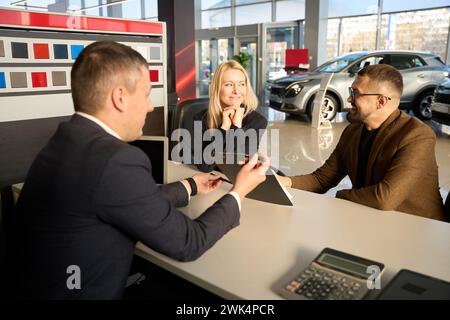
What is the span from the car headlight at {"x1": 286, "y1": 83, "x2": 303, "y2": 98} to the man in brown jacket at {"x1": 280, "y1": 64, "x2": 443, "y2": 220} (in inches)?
236

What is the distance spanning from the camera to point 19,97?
2209mm

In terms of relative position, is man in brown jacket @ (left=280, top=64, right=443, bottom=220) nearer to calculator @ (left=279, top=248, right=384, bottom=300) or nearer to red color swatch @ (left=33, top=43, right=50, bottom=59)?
calculator @ (left=279, top=248, right=384, bottom=300)

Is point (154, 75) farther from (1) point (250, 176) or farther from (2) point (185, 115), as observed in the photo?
(1) point (250, 176)

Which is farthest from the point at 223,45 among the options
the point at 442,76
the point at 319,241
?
the point at 319,241

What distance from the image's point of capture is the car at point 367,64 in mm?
8047

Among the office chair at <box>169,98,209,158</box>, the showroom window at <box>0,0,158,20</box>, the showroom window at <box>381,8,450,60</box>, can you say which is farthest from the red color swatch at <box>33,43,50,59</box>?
the showroom window at <box>0,0,158,20</box>

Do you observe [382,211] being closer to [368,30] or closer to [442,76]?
[442,76]

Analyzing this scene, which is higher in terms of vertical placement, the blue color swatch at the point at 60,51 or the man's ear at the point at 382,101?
the blue color swatch at the point at 60,51

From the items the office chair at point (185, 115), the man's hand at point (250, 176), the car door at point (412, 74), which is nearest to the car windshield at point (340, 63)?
the car door at point (412, 74)

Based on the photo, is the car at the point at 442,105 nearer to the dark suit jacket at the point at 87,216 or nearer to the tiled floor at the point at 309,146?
the tiled floor at the point at 309,146

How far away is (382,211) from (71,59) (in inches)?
73.6

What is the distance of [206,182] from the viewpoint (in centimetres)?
183

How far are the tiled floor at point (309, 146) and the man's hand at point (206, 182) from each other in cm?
238

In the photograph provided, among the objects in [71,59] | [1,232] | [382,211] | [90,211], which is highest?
[71,59]
